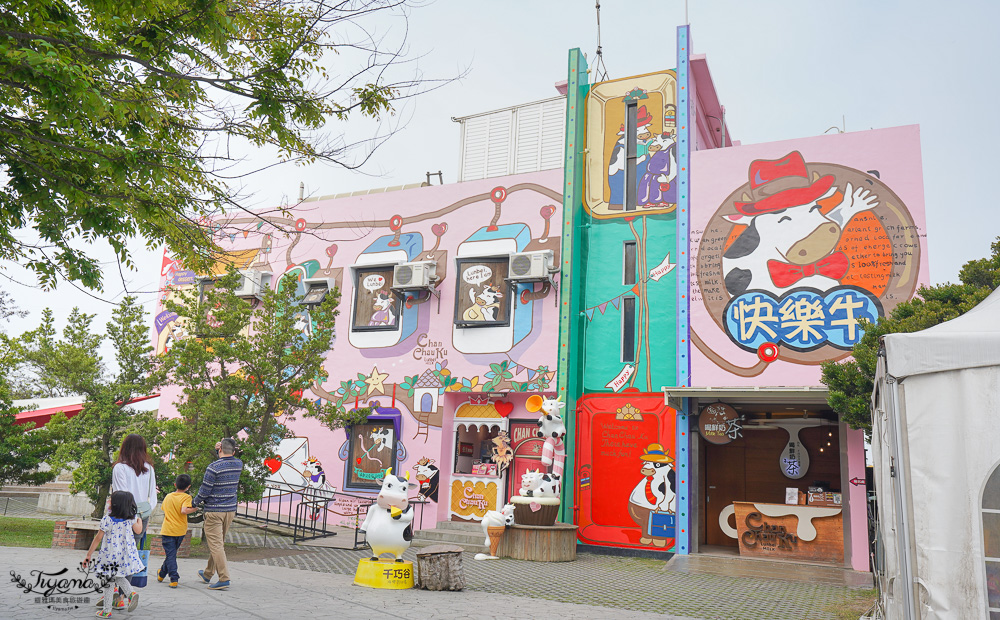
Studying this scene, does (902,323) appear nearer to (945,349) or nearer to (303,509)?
(945,349)

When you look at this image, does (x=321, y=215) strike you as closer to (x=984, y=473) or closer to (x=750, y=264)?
(x=750, y=264)

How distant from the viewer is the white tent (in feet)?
14.2

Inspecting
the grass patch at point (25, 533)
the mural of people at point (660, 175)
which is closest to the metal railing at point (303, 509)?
the grass patch at point (25, 533)

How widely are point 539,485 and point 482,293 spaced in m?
4.46

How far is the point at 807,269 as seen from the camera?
12305 mm

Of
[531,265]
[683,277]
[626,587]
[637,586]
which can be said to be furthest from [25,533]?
[683,277]

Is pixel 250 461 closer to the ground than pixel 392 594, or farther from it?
farther from it

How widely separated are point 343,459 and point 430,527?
8.34 feet

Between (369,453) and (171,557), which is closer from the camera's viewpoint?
(171,557)

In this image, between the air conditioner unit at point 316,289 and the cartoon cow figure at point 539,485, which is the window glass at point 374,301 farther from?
the cartoon cow figure at point 539,485

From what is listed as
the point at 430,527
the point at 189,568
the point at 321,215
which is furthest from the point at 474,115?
the point at 189,568

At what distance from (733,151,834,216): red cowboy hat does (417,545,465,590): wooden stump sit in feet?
26.7

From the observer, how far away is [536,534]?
1181 cm

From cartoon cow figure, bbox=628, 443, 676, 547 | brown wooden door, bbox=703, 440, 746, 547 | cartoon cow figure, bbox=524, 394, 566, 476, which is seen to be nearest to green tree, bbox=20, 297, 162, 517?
cartoon cow figure, bbox=524, 394, 566, 476
